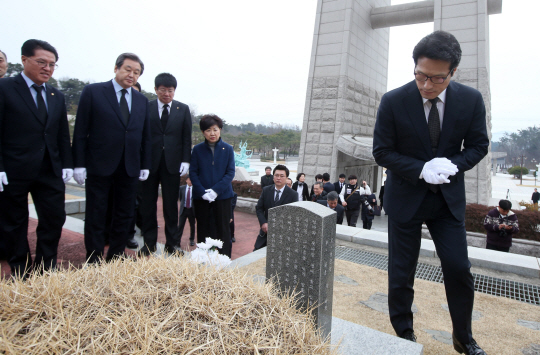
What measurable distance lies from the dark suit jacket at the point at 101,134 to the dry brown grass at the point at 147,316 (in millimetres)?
2021

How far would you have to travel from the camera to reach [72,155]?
123 inches

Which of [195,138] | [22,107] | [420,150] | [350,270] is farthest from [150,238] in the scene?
[195,138]

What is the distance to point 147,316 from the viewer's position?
106 centimetres

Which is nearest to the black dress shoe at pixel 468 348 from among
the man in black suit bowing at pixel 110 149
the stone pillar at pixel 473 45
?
the man in black suit bowing at pixel 110 149

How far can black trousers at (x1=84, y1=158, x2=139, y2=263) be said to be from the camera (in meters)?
3.15

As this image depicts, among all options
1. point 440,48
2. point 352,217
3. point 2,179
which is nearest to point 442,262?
point 440,48

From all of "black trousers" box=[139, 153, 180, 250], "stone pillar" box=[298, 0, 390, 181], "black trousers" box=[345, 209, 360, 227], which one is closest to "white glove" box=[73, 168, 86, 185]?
"black trousers" box=[139, 153, 180, 250]

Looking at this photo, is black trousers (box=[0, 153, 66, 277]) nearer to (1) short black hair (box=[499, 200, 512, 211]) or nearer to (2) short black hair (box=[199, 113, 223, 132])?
(2) short black hair (box=[199, 113, 223, 132])

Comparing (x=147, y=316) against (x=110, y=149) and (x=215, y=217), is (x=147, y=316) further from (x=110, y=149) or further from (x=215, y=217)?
(x=215, y=217)

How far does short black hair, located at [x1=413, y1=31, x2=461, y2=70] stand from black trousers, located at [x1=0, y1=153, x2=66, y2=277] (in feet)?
10.3

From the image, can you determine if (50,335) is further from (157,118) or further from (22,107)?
(157,118)

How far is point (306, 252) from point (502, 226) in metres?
4.39

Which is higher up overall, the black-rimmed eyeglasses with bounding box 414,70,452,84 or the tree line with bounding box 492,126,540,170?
the tree line with bounding box 492,126,540,170

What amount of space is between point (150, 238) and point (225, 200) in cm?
96
